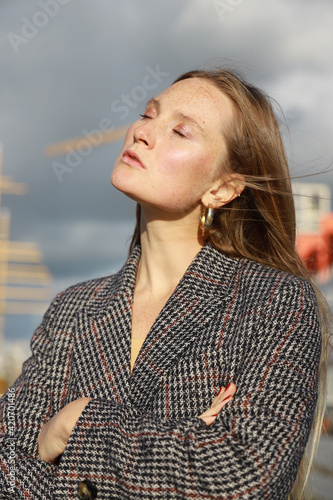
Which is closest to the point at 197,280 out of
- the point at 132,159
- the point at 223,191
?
the point at 223,191

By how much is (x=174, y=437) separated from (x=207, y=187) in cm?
109

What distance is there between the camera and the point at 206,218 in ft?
8.64

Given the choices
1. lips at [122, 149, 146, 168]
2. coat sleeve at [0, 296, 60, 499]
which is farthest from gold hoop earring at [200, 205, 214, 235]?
coat sleeve at [0, 296, 60, 499]

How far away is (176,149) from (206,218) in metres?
0.35

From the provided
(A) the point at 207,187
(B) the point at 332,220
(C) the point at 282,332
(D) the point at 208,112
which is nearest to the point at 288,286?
(C) the point at 282,332

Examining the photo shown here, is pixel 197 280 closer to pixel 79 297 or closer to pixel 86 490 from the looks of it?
pixel 79 297

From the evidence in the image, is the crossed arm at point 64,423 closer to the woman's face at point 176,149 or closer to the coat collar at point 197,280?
the coat collar at point 197,280

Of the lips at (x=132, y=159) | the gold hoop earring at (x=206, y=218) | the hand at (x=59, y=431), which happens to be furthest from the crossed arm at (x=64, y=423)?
the lips at (x=132, y=159)

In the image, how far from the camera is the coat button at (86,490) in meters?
1.92

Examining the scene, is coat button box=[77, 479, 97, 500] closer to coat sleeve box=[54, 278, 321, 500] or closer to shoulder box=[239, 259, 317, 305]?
coat sleeve box=[54, 278, 321, 500]

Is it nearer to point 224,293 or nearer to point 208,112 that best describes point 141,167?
point 208,112

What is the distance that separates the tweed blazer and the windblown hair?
0.14m

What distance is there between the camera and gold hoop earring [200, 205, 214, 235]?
2.62m

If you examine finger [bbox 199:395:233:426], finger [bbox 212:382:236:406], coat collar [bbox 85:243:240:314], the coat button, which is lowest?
the coat button
